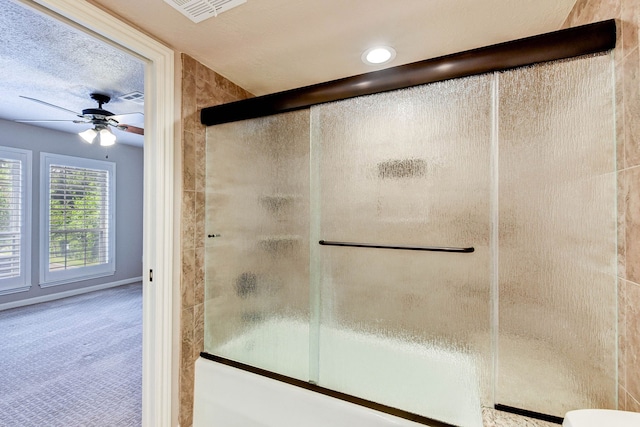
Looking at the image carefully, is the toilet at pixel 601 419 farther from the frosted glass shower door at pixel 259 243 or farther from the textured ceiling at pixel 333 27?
the textured ceiling at pixel 333 27

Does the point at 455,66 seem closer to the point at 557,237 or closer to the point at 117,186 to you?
the point at 557,237

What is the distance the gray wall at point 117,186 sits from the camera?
3.87m

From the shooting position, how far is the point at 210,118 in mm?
1778

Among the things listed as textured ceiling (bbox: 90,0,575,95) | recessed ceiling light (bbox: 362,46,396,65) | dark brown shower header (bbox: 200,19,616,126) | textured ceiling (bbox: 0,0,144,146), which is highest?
textured ceiling (bbox: 0,0,144,146)

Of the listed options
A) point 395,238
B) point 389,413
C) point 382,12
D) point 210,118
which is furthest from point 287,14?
point 389,413

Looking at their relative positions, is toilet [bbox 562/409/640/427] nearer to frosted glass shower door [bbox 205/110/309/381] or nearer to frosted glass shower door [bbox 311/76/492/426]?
frosted glass shower door [bbox 311/76/492/426]

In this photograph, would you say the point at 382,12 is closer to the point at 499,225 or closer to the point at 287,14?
the point at 287,14

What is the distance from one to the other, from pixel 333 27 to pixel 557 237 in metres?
1.40

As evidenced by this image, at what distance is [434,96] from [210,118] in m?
1.29

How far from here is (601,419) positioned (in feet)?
2.44

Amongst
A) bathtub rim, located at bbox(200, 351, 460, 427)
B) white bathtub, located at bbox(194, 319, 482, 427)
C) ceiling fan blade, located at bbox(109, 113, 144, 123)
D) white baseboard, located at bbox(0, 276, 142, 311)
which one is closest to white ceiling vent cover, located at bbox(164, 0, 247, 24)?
white bathtub, located at bbox(194, 319, 482, 427)

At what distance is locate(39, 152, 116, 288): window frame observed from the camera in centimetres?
404

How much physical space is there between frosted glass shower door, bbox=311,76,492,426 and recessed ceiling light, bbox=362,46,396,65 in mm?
511

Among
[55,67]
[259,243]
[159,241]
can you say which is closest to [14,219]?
[55,67]
